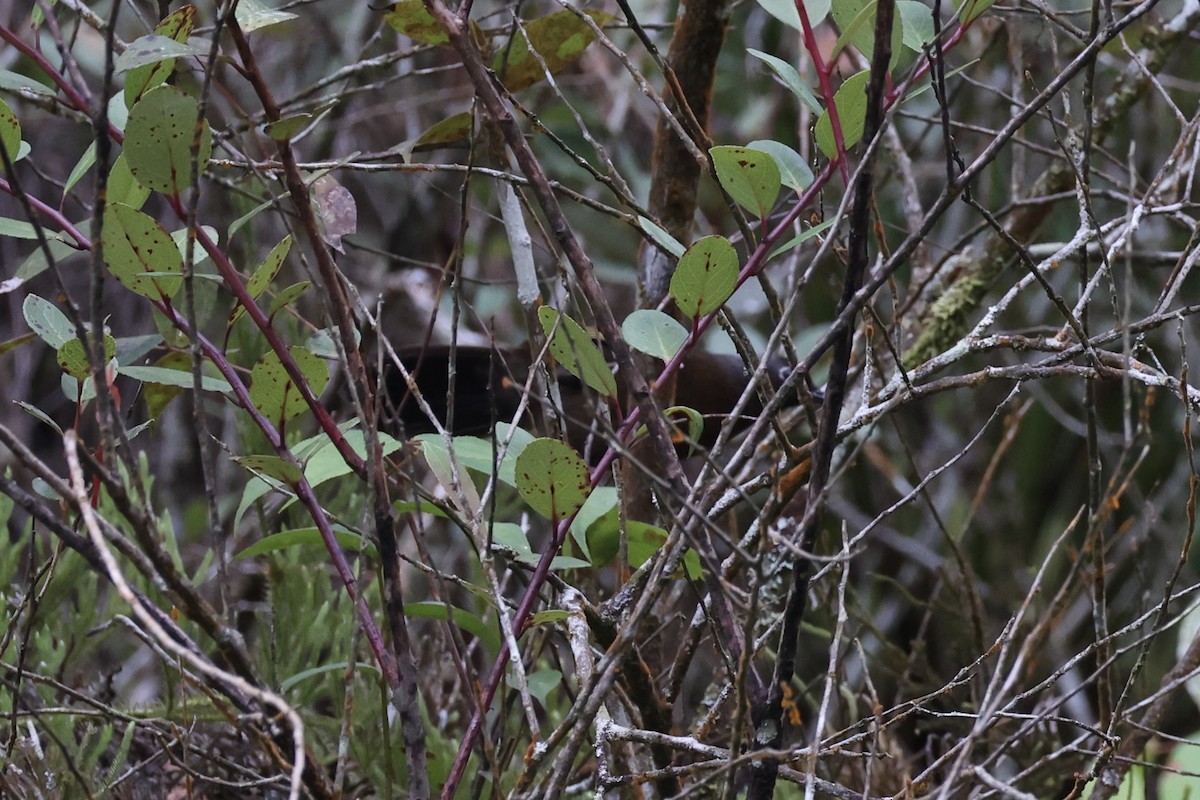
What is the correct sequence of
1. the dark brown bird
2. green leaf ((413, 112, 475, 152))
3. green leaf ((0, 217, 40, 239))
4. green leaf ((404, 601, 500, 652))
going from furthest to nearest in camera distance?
the dark brown bird < green leaf ((413, 112, 475, 152)) < green leaf ((404, 601, 500, 652)) < green leaf ((0, 217, 40, 239))

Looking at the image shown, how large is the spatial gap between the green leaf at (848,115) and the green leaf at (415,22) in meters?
0.38

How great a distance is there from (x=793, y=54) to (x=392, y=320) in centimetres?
→ 141

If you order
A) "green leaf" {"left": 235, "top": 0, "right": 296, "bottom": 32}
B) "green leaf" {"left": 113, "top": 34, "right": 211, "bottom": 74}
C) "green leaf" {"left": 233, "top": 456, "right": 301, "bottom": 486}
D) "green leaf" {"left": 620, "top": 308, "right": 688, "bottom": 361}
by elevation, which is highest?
"green leaf" {"left": 235, "top": 0, "right": 296, "bottom": 32}

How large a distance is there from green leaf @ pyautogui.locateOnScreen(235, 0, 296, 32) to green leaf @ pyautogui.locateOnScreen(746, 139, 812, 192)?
0.36 metres

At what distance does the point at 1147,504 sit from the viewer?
3.96 feet

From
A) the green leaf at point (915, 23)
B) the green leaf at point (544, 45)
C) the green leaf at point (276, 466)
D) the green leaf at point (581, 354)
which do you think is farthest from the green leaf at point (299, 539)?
the green leaf at point (915, 23)

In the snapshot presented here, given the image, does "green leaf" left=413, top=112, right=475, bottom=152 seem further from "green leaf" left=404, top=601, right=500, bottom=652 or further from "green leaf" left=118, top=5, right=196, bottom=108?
"green leaf" left=404, top=601, right=500, bottom=652

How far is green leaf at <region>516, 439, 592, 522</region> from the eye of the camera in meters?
0.75

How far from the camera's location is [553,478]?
76 cm

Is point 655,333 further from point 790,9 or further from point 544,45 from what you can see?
point 544,45

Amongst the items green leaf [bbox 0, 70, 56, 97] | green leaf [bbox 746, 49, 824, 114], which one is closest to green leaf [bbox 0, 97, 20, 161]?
green leaf [bbox 0, 70, 56, 97]

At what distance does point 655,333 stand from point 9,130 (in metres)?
0.49

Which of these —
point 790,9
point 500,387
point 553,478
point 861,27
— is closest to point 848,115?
point 861,27

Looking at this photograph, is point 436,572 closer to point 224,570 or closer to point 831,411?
point 224,570
